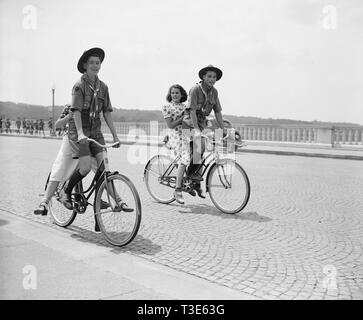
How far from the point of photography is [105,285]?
3.21 m

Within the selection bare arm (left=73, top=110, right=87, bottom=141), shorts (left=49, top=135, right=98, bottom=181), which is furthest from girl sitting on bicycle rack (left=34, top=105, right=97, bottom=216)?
bare arm (left=73, top=110, right=87, bottom=141)

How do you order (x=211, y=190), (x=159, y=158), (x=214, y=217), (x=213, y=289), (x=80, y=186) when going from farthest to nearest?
(x=159, y=158) → (x=211, y=190) → (x=214, y=217) → (x=80, y=186) → (x=213, y=289)

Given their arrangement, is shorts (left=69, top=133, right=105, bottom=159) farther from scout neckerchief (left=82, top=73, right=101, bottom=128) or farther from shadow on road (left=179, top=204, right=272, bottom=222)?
shadow on road (left=179, top=204, right=272, bottom=222)

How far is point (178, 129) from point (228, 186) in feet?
3.76

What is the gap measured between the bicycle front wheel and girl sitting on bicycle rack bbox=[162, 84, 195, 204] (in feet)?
6.36

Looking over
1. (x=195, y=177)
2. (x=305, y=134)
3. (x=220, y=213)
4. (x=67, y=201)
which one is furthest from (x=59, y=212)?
(x=305, y=134)

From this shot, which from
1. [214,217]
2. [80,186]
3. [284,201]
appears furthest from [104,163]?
[284,201]

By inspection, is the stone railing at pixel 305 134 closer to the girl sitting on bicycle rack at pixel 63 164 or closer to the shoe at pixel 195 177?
the shoe at pixel 195 177

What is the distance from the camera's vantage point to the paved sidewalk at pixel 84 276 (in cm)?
308

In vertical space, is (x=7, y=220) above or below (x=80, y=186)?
below

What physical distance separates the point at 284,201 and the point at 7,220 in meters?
4.00

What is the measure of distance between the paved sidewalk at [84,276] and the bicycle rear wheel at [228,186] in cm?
221
